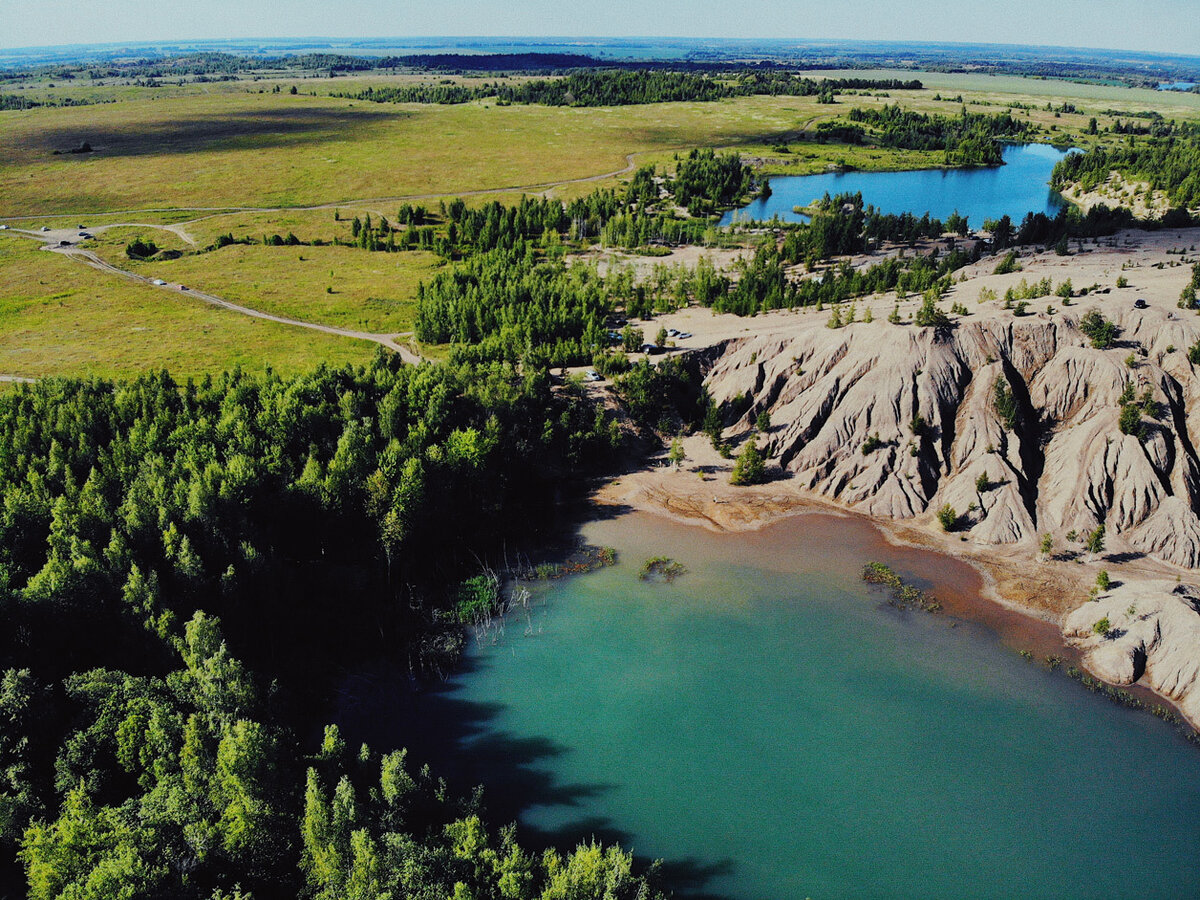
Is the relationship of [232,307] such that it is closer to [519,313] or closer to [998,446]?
[519,313]

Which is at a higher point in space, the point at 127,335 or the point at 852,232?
the point at 852,232

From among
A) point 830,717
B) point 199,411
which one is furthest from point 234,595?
point 830,717

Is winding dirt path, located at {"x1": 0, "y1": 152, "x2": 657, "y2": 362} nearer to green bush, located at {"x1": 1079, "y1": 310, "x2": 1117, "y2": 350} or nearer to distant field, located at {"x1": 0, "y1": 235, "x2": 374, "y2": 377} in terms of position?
distant field, located at {"x1": 0, "y1": 235, "x2": 374, "y2": 377}

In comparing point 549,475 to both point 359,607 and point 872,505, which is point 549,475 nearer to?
point 359,607

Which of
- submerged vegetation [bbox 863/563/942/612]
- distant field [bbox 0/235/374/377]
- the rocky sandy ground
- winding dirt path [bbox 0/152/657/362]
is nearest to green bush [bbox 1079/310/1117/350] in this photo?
the rocky sandy ground

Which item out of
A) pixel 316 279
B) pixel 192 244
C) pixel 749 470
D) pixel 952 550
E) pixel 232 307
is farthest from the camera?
pixel 192 244

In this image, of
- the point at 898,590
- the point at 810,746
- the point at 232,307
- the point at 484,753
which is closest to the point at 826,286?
the point at 898,590

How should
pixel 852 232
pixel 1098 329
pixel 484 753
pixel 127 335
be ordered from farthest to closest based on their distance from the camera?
pixel 852 232 < pixel 127 335 < pixel 1098 329 < pixel 484 753
